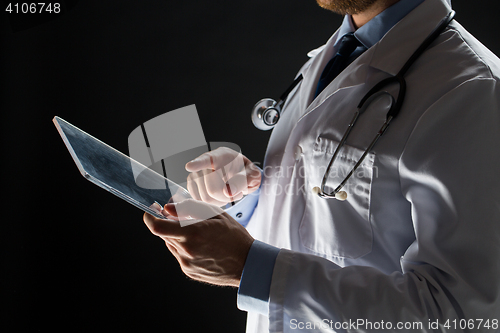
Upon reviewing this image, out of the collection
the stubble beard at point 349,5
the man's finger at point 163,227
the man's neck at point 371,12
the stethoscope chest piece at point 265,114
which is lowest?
the man's finger at point 163,227

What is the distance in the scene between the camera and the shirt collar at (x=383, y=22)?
792 millimetres

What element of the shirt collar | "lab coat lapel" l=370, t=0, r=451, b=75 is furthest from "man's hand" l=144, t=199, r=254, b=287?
the shirt collar

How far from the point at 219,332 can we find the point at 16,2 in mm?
1933

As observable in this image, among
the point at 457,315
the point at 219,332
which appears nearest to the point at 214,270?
the point at 457,315

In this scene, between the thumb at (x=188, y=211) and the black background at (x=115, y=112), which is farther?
the black background at (x=115, y=112)

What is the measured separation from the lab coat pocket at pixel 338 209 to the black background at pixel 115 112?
960 mm

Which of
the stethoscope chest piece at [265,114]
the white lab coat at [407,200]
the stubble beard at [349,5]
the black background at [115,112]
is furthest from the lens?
the black background at [115,112]

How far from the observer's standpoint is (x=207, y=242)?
0.63 m

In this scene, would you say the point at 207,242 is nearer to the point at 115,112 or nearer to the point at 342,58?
the point at 342,58

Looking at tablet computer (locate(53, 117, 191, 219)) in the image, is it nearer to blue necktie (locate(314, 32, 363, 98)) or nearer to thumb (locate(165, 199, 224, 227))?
thumb (locate(165, 199, 224, 227))

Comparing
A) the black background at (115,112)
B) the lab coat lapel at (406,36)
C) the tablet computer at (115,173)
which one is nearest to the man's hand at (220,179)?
the tablet computer at (115,173)

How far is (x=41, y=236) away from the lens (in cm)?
156

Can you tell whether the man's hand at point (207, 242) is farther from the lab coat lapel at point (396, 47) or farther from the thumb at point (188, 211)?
the lab coat lapel at point (396, 47)

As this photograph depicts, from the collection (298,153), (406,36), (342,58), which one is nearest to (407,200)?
(298,153)
